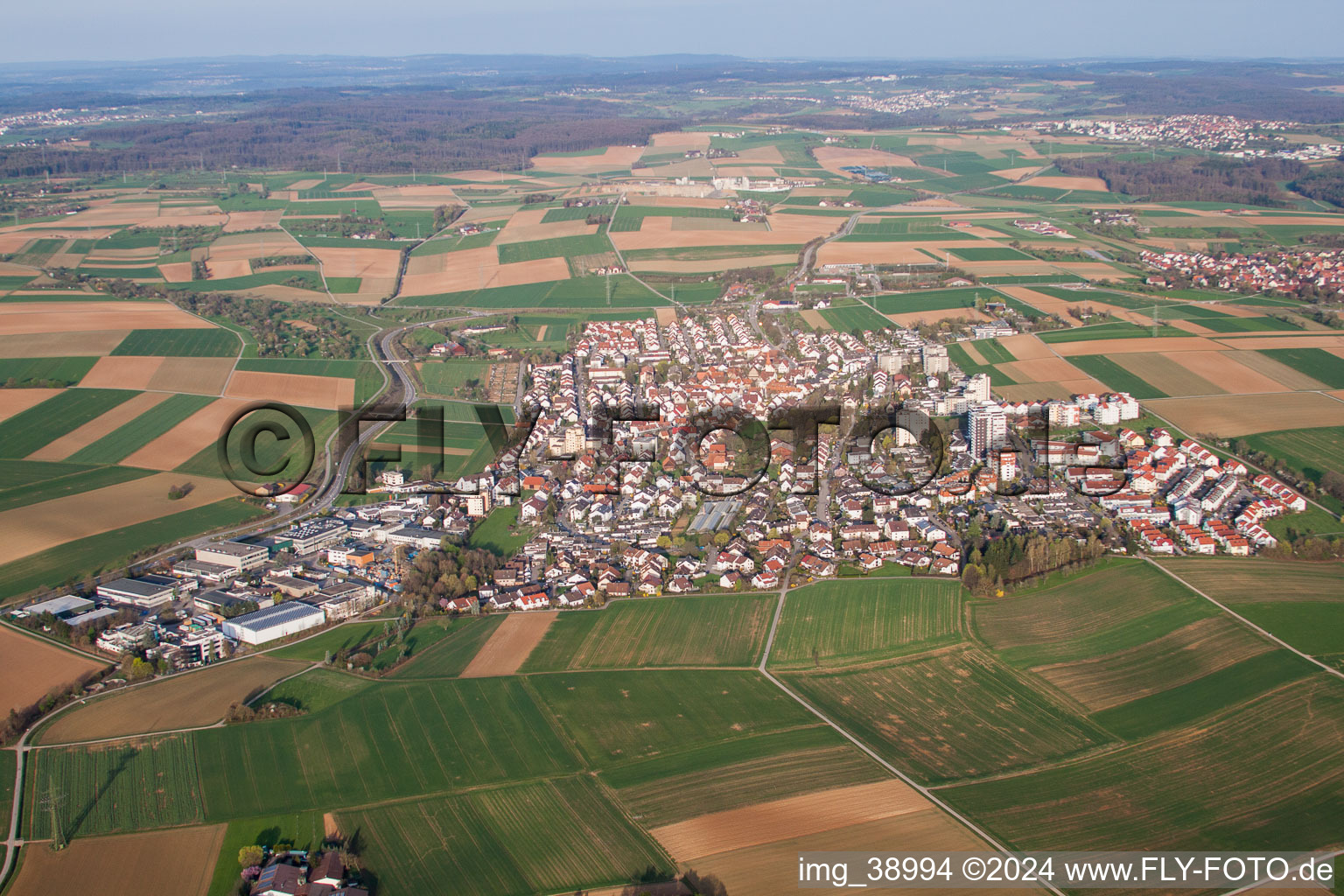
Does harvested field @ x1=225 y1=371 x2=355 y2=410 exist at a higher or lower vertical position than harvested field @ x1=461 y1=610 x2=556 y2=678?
higher

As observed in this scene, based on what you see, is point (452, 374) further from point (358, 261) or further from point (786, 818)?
point (786, 818)

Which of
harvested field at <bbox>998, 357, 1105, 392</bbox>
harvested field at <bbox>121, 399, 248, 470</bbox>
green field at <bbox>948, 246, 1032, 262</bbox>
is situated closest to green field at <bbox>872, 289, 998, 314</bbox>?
green field at <bbox>948, 246, 1032, 262</bbox>

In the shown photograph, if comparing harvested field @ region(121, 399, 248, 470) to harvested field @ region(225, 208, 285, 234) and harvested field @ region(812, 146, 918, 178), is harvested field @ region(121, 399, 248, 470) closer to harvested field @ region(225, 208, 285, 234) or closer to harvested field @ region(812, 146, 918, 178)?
harvested field @ region(225, 208, 285, 234)

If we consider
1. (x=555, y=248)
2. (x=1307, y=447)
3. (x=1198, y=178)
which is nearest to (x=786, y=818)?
(x=1307, y=447)

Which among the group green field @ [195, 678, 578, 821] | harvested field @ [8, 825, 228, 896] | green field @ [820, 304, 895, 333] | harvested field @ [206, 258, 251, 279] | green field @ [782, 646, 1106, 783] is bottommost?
harvested field @ [8, 825, 228, 896]

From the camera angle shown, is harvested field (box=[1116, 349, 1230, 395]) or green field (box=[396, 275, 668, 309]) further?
green field (box=[396, 275, 668, 309])

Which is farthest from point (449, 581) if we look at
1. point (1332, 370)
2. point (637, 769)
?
point (1332, 370)
